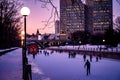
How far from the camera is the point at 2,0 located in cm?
3572

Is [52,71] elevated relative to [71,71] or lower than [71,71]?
elevated

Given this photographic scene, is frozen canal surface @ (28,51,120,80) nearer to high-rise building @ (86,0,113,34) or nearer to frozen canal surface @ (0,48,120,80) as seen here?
frozen canal surface @ (0,48,120,80)

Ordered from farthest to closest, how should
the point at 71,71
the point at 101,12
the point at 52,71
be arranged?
1. the point at 71,71
2. the point at 52,71
3. the point at 101,12

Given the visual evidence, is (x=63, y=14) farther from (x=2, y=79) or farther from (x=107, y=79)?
(x=107, y=79)

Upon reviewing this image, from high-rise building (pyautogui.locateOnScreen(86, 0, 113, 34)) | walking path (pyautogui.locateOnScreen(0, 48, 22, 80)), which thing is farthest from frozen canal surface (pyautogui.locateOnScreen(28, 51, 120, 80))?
high-rise building (pyautogui.locateOnScreen(86, 0, 113, 34))

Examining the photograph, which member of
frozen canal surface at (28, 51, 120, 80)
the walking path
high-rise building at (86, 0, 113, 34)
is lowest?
frozen canal surface at (28, 51, 120, 80)

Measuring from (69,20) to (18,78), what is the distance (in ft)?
25.2

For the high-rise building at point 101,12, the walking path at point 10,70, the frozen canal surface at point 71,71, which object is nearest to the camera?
the high-rise building at point 101,12

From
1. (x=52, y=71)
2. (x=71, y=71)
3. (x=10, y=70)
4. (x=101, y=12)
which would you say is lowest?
(x=71, y=71)

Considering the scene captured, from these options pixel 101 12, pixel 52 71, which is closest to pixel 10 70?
pixel 101 12

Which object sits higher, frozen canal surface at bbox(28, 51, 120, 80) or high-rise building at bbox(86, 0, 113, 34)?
high-rise building at bbox(86, 0, 113, 34)

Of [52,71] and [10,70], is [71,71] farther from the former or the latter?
[10,70]

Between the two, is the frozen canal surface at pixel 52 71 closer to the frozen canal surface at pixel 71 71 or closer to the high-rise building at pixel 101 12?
the frozen canal surface at pixel 71 71

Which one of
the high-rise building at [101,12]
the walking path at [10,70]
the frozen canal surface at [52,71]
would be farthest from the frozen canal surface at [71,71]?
the high-rise building at [101,12]
